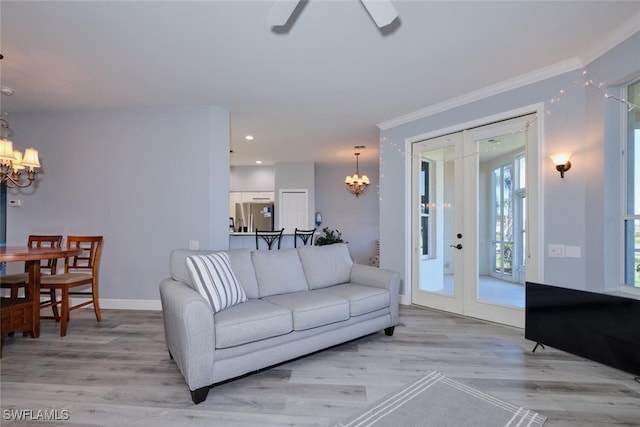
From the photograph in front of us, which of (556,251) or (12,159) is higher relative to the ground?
(12,159)

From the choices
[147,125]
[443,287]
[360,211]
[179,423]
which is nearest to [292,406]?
[179,423]

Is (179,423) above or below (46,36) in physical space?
below

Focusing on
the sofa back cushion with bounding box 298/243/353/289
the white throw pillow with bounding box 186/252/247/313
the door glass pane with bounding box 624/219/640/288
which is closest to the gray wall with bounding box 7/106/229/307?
the sofa back cushion with bounding box 298/243/353/289

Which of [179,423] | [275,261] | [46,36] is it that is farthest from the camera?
[275,261]

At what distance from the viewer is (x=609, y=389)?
85.1 inches

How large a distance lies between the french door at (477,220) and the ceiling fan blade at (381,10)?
7.80ft

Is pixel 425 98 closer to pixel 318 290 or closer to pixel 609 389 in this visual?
pixel 318 290

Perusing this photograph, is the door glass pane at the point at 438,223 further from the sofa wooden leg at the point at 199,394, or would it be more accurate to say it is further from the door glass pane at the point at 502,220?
the sofa wooden leg at the point at 199,394

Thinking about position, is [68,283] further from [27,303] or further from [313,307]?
[313,307]

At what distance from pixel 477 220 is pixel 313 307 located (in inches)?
93.6

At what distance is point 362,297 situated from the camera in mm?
2912

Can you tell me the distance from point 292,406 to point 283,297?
1001 mm

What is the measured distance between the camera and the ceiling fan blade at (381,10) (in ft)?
5.37

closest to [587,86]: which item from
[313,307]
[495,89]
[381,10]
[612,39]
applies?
[612,39]
